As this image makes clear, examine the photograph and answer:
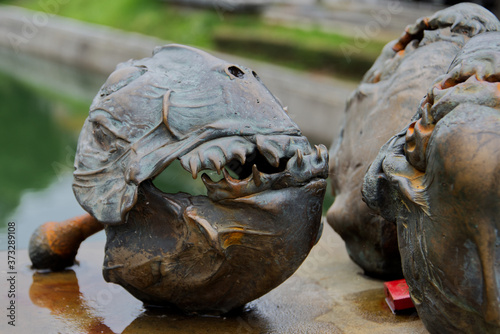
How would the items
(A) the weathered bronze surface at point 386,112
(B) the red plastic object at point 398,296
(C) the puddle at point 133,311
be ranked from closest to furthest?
(C) the puddle at point 133,311 < (B) the red plastic object at point 398,296 < (A) the weathered bronze surface at point 386,112

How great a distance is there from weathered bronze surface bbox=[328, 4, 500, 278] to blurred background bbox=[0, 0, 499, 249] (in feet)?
6.06

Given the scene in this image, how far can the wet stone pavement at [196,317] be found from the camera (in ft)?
7.34

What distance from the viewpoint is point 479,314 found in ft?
5.79

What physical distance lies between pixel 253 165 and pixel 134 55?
745 centimetres

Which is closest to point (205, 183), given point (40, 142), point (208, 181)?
point (208, 181)

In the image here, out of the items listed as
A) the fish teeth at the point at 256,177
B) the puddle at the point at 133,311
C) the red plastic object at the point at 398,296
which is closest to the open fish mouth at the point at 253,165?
the fish teeth at the point at 256,177

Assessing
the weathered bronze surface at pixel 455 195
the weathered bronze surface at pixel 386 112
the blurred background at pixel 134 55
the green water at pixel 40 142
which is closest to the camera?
the weathered bronze surface at pixel 455 195

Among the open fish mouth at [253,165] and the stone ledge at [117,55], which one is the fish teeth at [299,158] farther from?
the stone ledge at [117,55]

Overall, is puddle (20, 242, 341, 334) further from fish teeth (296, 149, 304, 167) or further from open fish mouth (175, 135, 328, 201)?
fish teeth (296, 149, 304, 167)

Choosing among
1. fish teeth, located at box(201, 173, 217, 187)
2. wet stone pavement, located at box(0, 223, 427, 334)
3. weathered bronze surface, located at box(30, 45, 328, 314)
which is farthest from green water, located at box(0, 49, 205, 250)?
fish teeth, located at box(201, 173, 217, 187)

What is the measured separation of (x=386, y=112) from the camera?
8.91 ft

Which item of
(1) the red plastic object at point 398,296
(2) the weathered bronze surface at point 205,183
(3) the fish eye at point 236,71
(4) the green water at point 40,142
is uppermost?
(3) the fish eye at point 236,71

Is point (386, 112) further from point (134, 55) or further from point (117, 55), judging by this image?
point (117, 55)

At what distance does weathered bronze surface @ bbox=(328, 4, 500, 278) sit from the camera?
2.65m
